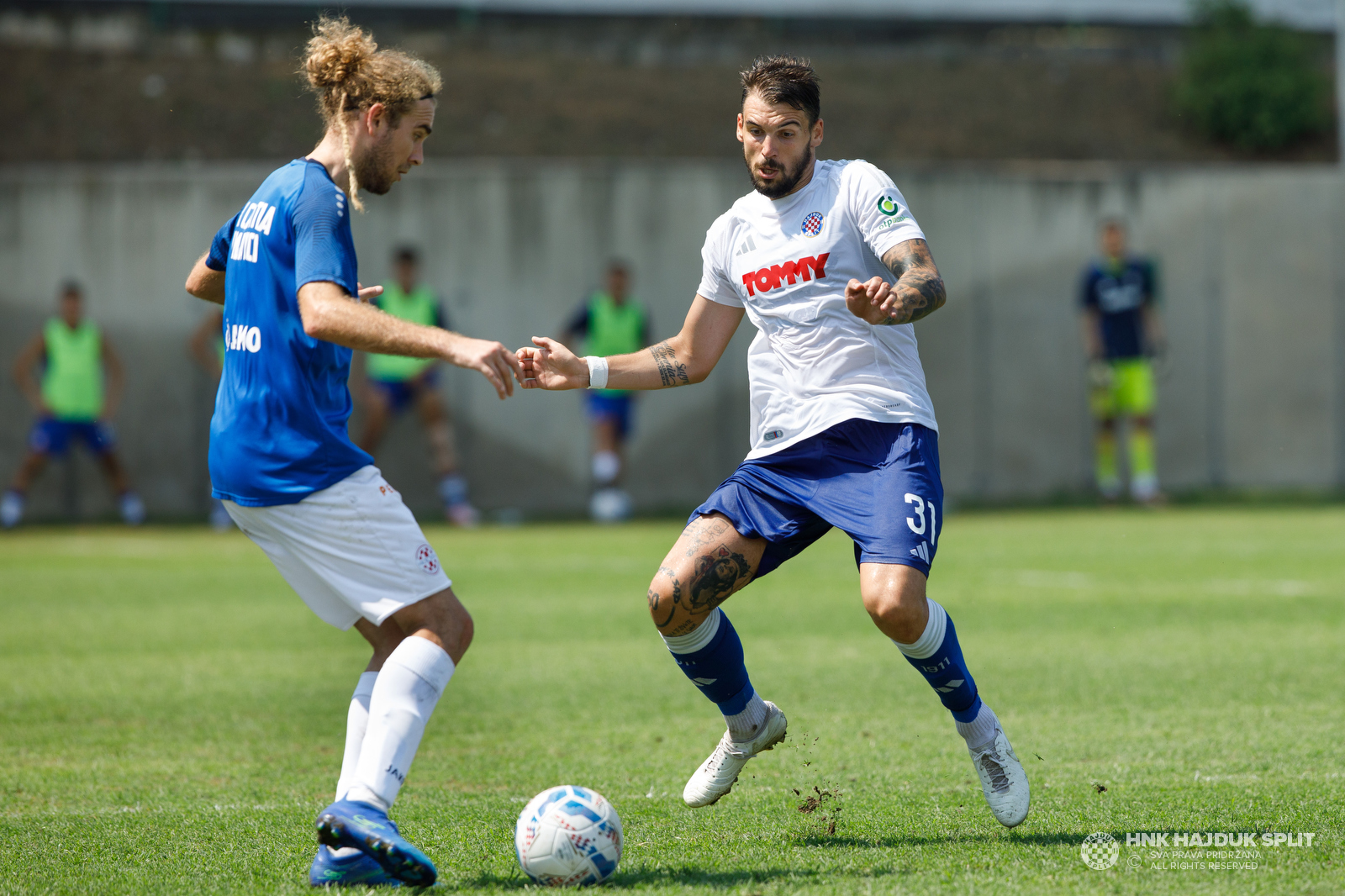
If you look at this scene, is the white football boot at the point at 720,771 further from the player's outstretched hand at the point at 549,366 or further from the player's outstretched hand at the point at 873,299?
the player's outstretched hand at the point at 873,299

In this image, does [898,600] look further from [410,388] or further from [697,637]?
[410,388]

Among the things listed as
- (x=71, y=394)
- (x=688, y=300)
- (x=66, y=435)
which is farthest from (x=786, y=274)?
(x=688, y=300)

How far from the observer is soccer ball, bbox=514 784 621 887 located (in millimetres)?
3525

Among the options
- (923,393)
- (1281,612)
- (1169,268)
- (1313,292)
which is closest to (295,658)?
(923,393)

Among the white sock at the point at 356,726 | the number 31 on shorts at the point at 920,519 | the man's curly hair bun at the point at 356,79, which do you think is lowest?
the white sock at the point at 356,726

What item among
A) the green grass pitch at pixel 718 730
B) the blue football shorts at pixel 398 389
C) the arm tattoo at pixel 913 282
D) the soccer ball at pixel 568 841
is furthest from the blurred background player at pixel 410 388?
the soccer ball at pixel 568 841

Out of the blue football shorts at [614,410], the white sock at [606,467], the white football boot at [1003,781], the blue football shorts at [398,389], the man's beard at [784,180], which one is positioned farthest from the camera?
the blue football shorts at [614,410]

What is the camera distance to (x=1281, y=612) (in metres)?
8.05

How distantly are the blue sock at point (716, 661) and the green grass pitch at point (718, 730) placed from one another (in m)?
0.35

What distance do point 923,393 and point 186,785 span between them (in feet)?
9.19

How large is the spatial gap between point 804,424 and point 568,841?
153cm

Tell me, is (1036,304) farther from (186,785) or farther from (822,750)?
(186,785)

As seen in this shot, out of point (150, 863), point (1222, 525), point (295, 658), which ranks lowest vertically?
point (1222, 525)

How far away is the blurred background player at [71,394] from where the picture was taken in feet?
49.6
